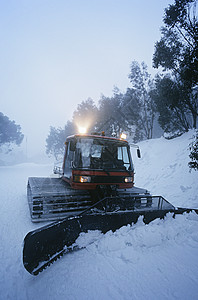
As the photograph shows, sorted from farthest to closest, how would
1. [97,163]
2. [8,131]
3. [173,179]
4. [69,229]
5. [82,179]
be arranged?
[8,131] → [173,179] → [97,163] → [82,179] → [69,229]

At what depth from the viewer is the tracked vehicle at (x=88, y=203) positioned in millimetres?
2592

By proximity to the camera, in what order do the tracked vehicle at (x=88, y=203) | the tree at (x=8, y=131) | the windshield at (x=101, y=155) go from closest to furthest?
1. the tracked vehicle at (x=88, y=203)
2. the windshield at (x=101, y=155)
3. the tree at (x=8, y=131)

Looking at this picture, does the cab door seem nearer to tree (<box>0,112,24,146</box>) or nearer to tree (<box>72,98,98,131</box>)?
tree (<box>72,98,98,131</box>)

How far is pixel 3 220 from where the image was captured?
15.3 ft

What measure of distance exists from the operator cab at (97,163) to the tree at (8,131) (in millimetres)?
35996

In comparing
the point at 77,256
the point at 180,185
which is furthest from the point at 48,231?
the point at 180,185

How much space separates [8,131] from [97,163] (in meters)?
38.2

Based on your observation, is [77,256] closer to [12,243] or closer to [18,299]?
[18,299]

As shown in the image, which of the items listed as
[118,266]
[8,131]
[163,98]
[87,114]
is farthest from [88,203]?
[8,131]

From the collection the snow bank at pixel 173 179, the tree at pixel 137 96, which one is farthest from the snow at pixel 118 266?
the tree at pixel 137 96

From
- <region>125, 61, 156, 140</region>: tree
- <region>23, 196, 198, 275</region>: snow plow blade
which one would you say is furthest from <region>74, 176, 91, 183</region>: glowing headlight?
<region>125, 61, 156, 140</region>: tree

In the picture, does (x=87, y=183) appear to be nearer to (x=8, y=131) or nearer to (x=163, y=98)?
(x=163, y=98)

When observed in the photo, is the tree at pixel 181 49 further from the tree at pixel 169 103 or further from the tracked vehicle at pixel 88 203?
the tracked vehicle at pixel 88 203

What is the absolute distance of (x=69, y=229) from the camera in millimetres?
2879
